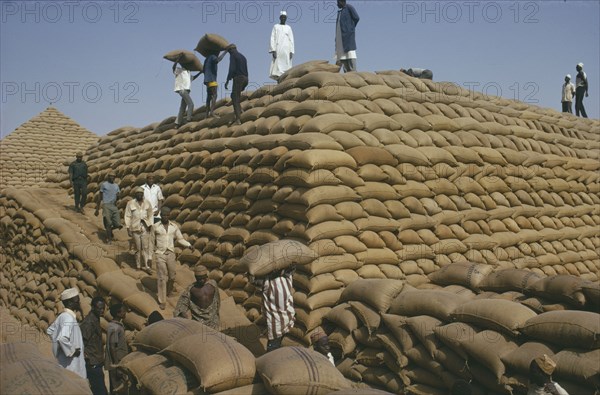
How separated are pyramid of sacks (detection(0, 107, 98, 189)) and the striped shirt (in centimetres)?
1482

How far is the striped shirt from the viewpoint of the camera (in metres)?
5.43

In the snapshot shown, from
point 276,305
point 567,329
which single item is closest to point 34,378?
point 276,305

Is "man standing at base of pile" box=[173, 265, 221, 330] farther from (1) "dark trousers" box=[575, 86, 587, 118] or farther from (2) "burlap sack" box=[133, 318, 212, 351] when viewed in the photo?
(1) "dark trousers" box=[575, 86, 587, 118]

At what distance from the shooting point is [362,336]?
17.1 ft

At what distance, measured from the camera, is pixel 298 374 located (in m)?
3.32

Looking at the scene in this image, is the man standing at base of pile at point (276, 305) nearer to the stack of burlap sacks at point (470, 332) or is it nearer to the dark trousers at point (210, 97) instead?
the stack of burlap sacks at point (470, 332)

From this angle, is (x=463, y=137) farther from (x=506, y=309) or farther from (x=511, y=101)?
(x=506, y=309)

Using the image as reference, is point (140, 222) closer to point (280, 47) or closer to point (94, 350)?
point (94, 350)

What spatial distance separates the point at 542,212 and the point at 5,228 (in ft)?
27.9

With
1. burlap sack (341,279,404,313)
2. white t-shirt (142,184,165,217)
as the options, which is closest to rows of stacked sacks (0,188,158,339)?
white t-shirt (142,184,165,217)

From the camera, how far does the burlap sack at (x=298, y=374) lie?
10.8 feet

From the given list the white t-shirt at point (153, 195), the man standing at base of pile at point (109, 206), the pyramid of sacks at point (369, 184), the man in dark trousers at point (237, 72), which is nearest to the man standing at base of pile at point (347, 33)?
the pyramid of sacks at point (369, 184)

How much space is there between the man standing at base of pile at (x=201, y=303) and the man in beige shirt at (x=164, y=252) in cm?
106

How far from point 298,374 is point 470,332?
1.63 meters
